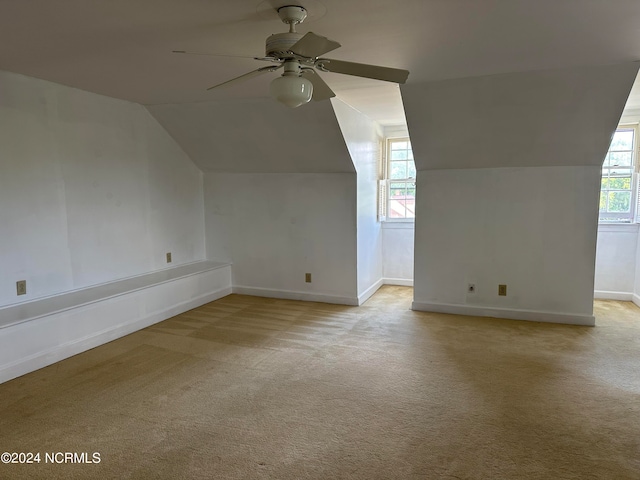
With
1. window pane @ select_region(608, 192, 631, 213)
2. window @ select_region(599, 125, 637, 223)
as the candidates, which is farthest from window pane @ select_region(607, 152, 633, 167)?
window pane @ select_region(608, 192, 631, 213)

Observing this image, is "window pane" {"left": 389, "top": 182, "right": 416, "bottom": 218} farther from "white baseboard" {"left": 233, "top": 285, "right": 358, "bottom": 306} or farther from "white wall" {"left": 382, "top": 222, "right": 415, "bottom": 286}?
"white baseboard" {"left": 233, "top": 285, "right": 358, "bottom": 306}

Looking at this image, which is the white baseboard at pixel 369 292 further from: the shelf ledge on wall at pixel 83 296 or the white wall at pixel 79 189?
the white wall at pixel 79 189

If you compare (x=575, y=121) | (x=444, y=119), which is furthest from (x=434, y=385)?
(x=575, y=121)

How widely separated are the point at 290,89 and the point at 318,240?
288 cm

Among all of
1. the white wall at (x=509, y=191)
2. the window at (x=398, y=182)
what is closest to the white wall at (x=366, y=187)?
the window at (x=398, y=182)

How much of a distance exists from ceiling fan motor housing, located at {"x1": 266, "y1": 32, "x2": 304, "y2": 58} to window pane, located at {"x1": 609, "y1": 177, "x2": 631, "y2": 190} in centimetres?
449

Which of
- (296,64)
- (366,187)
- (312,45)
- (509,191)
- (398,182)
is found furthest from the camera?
(398,182)

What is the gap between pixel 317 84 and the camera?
89.4 inches

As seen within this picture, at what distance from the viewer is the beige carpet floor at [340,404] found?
196 cm

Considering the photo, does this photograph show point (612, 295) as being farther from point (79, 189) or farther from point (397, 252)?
point (79, 189)

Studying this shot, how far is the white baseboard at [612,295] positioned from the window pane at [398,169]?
264 centimetres

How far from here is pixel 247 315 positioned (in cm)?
429

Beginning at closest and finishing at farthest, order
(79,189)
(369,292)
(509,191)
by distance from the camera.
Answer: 1. (79,189)
2. (509,191)
3. (369,292)

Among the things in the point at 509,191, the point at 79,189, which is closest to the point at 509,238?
the point at 509,191
